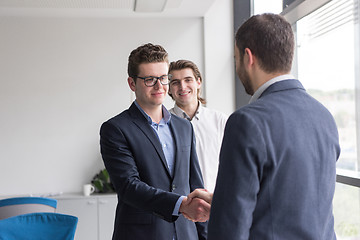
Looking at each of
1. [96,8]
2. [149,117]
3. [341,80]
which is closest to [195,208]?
[149,117]

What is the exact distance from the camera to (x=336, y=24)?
3.46m

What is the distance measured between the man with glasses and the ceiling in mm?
2509

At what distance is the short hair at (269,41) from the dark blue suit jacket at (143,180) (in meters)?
0.84

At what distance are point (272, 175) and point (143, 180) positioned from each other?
948 millimetres

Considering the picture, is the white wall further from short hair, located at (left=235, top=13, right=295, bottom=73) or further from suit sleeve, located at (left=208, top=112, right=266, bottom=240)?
suit sleeve, located at (left=208, top=112, right=266, bottom=240)

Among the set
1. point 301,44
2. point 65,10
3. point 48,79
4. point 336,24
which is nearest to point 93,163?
point 48,79

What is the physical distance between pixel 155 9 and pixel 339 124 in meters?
2.41

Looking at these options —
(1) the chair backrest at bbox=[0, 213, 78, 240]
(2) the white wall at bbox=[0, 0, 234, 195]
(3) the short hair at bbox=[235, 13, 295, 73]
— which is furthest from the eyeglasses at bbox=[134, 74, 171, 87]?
(2) the white wall at bbox=[0, 0, 234, 195]

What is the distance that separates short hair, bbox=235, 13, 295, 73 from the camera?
1.31 meters

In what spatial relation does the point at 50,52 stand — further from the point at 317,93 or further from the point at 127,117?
the point at 127,117

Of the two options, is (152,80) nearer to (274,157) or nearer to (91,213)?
(274,157)

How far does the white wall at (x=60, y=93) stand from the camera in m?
5.77

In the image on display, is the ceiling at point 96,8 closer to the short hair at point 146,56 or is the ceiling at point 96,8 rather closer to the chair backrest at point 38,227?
the short hair at point 146,56

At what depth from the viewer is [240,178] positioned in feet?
3.92
